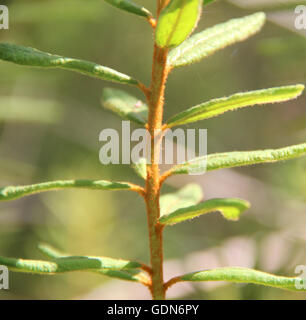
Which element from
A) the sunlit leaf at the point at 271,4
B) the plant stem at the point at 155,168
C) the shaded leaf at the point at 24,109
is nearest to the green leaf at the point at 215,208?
the plant stem at the point at 155,168

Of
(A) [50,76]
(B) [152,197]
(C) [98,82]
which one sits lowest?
(B) [152,197]

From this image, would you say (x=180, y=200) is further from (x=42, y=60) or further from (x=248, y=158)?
(x=42, y=60)

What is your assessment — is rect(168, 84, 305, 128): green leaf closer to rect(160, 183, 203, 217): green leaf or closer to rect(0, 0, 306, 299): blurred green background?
rect(160, 183, 203, 217): green leaf

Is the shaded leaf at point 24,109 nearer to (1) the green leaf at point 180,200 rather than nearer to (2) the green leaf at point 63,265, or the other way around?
(1) the green leaf at point 180,200

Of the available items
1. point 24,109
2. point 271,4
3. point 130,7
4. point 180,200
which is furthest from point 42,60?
point 24,109
